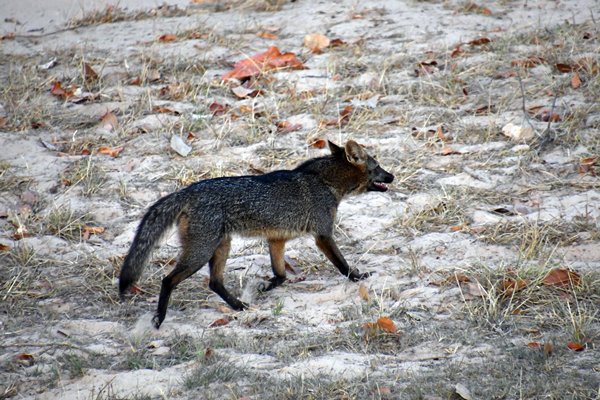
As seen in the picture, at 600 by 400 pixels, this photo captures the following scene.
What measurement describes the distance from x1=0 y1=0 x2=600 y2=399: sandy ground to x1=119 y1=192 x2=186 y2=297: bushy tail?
366 mm

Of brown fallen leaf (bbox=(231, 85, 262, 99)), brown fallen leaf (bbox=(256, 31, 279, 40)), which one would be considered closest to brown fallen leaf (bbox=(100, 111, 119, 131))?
brown fallen leaf (bbox=(231, 85, 262, 99))

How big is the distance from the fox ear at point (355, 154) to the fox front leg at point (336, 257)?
28.7 inches

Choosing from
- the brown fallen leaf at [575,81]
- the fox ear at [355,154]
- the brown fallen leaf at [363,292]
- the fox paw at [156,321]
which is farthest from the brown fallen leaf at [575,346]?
the brown fallen leaf at [575,81]


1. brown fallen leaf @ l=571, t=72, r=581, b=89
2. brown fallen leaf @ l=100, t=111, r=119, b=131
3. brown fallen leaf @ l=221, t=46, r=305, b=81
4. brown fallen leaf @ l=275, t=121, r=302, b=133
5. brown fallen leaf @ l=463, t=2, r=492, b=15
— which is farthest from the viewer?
brown fallen leaf @ l=463, t=2, r=492, b=15

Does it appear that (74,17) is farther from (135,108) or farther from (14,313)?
(14,313)

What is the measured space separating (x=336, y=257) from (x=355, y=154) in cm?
94

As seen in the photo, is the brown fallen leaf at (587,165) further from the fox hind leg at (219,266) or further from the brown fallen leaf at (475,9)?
the brown fallen leaf at (475,9)

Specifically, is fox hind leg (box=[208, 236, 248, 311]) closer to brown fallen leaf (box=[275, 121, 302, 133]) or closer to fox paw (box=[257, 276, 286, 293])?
fox paw (box=[257, 276, 286, 293])

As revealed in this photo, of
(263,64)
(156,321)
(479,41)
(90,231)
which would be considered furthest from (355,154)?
(479,41)

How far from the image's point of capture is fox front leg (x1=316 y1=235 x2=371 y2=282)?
21.5 ft

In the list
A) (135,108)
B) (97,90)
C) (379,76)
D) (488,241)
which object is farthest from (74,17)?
(488,241)

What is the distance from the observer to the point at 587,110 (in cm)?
857

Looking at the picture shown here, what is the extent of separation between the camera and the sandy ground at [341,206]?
5242 mm

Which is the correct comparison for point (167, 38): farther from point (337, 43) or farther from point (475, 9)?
point (475, 9)
